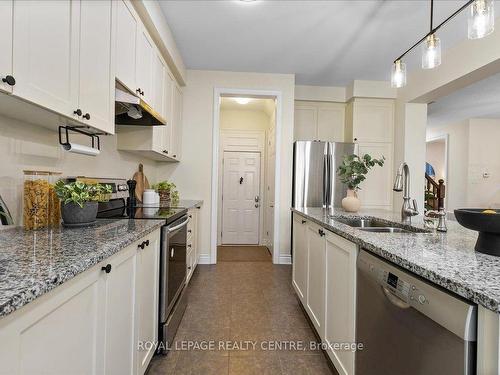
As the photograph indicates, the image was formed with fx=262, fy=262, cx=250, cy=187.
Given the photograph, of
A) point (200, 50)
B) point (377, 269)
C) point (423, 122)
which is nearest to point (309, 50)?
point (200, 50)

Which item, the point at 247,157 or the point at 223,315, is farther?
the point at 247,157

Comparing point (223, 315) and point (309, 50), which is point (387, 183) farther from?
point (223, 315)

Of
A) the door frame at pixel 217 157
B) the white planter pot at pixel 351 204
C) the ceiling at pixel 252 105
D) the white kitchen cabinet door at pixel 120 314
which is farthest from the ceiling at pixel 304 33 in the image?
the white kitchen cabinet door at pixel 120 314

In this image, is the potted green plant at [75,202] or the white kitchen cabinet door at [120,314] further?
the potted green plant at [75,202]

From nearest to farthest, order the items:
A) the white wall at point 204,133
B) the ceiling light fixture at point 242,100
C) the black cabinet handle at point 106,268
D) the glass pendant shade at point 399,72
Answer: the black cabinet handle at point 106,268 → the glass pendant shade at point 399,72 → the white wall at point 204,133 → the ceiling light fixture at point 242,100

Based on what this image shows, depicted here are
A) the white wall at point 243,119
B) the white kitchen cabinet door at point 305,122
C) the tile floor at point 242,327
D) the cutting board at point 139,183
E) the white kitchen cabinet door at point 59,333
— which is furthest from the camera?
the white wall at point 243,119

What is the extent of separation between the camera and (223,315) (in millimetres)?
2277

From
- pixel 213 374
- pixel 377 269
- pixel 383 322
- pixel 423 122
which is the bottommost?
pixel 213 374

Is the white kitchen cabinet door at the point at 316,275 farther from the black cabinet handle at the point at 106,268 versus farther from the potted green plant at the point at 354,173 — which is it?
the black cabinet handle at the point at 106,268

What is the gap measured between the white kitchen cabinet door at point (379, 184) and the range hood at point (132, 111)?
10.7 feet

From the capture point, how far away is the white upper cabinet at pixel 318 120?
171 inches

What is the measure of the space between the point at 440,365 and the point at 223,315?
183cm

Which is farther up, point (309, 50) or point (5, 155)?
point (309, 50)

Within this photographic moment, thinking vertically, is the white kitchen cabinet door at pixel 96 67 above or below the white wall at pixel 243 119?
below
